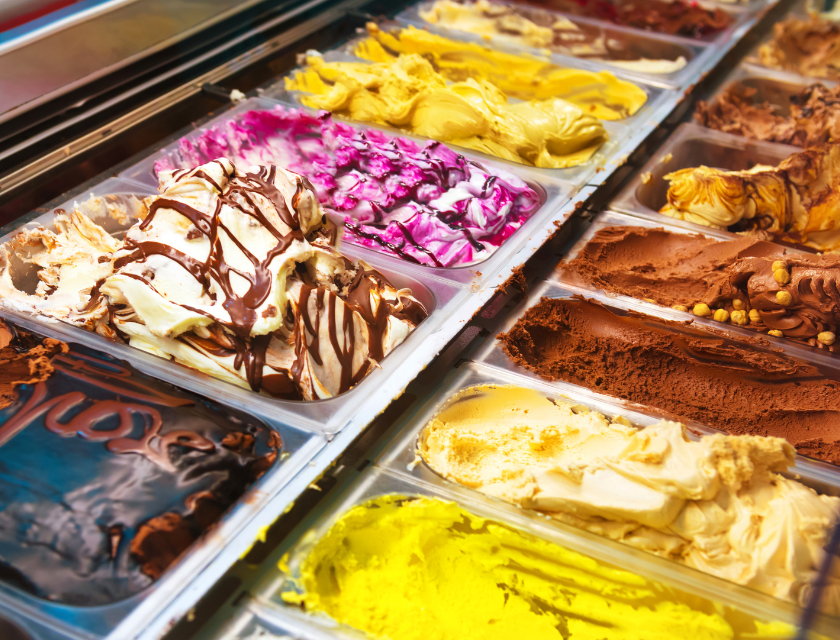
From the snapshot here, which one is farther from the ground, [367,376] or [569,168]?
[569,168]

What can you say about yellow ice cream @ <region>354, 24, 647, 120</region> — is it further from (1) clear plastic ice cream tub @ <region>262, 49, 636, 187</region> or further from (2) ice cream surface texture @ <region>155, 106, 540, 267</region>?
(2) ice cream surface texture @ <region>155, 106, 540, 267</region>

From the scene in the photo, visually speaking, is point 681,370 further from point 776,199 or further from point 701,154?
point 701,154

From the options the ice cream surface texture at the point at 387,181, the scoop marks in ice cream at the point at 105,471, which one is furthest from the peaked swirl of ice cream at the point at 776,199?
the scoop marks in ice cream at the point at 105,471

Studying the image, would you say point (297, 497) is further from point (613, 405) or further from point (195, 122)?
point (195, 122)

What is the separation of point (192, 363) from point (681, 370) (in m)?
1.25

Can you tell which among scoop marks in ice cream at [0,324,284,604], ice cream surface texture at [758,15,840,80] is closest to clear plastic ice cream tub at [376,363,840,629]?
scoop marks in ice cream at [0,324,284,604]

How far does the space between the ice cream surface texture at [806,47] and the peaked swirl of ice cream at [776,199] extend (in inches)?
62.3

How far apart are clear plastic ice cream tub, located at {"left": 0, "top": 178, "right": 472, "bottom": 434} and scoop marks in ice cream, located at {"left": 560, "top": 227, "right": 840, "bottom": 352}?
19.1 inches

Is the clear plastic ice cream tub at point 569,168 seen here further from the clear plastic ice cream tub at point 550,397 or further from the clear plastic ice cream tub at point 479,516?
the clear plastic ice cream tub at point 479,516

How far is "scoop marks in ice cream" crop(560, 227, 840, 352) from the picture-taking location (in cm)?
178

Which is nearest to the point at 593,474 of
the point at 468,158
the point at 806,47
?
the point at 468,158

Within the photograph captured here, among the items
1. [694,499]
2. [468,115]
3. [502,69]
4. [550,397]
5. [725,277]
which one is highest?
[502,69]

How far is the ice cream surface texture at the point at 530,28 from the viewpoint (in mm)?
3521

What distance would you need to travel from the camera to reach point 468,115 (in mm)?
2471
